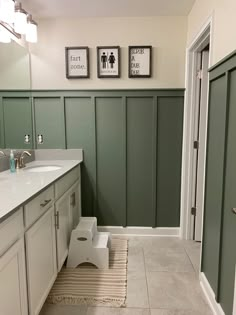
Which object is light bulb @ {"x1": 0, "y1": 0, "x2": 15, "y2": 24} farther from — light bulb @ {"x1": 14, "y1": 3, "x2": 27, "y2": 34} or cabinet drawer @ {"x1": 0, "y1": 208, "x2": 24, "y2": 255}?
cabinet drawer @ {"x1": 0, "y1": 208, "x2": 24, "y2": 255}

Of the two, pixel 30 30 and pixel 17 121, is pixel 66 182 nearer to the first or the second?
pixel 17 121

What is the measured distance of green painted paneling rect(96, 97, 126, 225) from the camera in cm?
264

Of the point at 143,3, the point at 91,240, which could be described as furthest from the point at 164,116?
the point at 91,240

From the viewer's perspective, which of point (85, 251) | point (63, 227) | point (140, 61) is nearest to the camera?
point (63, 227)

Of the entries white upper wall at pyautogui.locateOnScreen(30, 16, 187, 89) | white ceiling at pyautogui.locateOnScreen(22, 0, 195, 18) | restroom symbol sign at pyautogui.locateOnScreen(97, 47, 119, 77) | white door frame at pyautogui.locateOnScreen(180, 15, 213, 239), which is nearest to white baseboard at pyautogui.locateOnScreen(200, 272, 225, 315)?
white door frame at pyautogui.locateOnScreen(180, 15, 213, 239)

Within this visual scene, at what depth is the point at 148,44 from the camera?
254 centimetres

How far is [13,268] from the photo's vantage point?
116cm

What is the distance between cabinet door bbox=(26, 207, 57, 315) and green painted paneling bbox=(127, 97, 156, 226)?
1209mm

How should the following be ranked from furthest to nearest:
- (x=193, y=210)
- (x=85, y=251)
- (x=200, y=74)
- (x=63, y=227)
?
(x=193, y=210) < (x=200, y=74) < (x=85, y=251) < (x=63, y=227)

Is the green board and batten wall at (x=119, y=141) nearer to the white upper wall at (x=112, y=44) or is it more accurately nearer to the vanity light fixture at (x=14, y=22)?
the white upper wall at (x=112, y=44)

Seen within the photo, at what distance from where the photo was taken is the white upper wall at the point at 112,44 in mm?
2521

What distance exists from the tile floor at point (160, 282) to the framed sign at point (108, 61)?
192 cm

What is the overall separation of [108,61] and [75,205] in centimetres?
162

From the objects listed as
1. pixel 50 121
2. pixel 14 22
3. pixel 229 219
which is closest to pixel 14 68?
pixel 14 22
